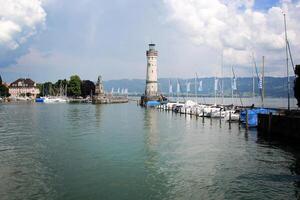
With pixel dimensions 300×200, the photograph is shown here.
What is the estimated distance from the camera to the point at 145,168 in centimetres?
2630

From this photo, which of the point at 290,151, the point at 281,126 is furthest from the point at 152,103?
the point at 290,151

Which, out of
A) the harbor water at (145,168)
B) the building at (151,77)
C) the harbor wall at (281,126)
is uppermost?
the building at (151,77)

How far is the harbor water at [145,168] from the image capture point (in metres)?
20.2

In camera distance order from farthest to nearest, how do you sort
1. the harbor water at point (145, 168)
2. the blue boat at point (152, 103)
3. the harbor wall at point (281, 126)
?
the blue boat at point (152, 103)
the harbor wall at point (281, 126)
the harbor water at point (145, 168)

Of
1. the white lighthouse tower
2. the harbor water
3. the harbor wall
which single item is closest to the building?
the white lighthouse tower

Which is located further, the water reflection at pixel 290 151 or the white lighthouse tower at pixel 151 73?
the white lighthouse tower at pixel 151 73

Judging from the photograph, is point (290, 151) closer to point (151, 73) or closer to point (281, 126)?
point (281, 126)

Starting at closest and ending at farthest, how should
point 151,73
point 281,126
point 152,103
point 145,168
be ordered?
point 145,168 < point 281,126 < point 152,103 < point 151,73

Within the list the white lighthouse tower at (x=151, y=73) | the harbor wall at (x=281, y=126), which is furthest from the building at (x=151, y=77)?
the harbor wall at (x=281, y=126)

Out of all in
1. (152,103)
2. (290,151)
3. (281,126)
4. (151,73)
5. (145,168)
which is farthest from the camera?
(151,73)

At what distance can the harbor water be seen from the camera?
66.3 feet

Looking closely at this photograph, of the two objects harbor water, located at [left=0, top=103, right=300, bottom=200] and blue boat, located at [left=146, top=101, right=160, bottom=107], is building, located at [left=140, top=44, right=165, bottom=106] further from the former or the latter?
harbor water, located at [left=0, top=103, right=300, bottom=200]

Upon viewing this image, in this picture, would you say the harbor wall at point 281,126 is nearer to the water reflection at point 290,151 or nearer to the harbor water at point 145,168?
the water reflection at point 290,151

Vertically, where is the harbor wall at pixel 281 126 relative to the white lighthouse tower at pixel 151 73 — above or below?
below
